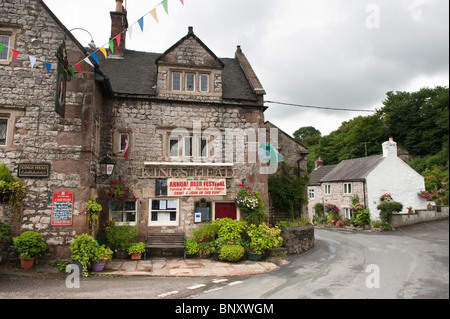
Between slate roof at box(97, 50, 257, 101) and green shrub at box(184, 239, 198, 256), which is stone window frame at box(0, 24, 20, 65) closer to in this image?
slate roof at box(97, 50, 257, 101)

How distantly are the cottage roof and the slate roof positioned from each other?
16.5 m

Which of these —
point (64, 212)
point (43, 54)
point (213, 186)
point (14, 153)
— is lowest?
point (64, 212)

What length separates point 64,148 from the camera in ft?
33.4

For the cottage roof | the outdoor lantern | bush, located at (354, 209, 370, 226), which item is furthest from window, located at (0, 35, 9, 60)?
the cottage roof

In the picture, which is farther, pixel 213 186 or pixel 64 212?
pixel 213 186

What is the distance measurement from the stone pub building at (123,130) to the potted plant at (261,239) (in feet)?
4.73

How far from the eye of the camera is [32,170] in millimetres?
9883

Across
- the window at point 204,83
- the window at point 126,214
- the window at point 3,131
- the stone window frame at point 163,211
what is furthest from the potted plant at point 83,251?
the window at point 204,83

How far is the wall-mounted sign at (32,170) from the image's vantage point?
9836 millimetres

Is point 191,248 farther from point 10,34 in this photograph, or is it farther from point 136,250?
point 10,34
